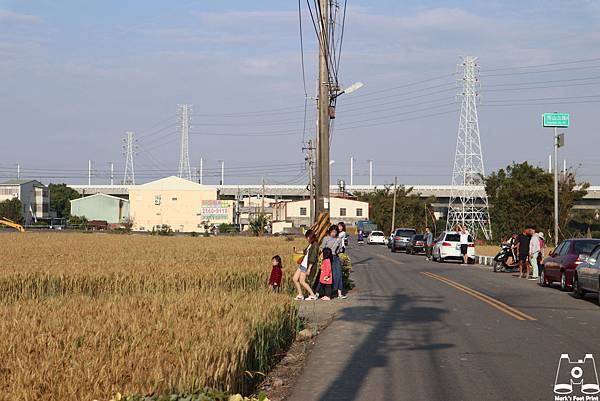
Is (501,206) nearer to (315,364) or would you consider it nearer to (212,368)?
(315,364)

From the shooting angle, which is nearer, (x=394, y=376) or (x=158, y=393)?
(x=158, y=393)

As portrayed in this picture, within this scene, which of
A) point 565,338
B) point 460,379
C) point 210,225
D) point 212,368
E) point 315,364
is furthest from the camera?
point 210,225

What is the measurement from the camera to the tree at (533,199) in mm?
62781

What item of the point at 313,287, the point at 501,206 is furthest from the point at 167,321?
the point at 501,206

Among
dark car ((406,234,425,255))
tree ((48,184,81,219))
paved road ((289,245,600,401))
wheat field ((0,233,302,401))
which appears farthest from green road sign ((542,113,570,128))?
tree ((48,184,81,219))

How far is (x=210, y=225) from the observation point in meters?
118

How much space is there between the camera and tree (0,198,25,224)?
407 feet

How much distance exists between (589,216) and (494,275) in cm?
6959

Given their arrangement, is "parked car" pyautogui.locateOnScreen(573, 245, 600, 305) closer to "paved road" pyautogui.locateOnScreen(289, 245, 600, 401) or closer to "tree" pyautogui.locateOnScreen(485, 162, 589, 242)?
"paved road" pyautogui.locateOnScreen(289, 245, 600, 401)

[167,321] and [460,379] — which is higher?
[167,321]

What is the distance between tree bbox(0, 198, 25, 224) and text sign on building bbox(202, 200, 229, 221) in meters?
28.2

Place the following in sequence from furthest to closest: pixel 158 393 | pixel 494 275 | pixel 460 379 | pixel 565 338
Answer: pixel 494 275 → pixel 565 338 → pixel 460 379 → pixel 158 393

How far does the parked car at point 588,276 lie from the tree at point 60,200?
140m

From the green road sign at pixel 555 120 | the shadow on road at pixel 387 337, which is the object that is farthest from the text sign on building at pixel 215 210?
the shadow on road at pixel 387 337
